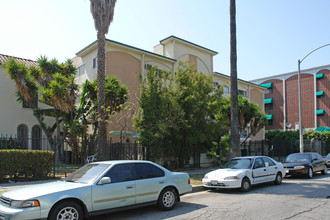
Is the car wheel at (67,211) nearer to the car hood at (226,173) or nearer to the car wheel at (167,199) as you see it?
the car wheel at (167,199)

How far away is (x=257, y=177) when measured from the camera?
11.3 meters

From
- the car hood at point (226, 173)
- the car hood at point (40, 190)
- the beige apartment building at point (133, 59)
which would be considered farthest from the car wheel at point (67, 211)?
the beige apartment building at point (133, 59)

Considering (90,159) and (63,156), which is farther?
(63,156)

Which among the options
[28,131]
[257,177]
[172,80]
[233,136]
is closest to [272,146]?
[233,136]

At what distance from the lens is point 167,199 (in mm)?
7785

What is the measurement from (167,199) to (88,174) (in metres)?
2.23

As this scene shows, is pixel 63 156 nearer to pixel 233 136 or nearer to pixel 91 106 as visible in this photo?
pixel 91 106

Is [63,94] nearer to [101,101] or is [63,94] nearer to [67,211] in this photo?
[101,101]

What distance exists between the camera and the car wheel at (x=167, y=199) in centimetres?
766

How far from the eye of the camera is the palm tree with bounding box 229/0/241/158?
1558 centimetres

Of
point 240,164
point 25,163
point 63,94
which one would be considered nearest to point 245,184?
point 240,164

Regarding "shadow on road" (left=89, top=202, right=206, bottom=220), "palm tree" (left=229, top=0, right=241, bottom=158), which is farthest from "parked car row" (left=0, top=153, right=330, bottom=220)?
"palm tree" (left=229, top=0, right=241, bottom=158)

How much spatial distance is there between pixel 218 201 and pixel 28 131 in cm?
1827

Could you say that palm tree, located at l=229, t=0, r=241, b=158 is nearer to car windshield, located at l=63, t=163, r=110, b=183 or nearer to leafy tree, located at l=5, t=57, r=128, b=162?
leafy tree, located at l=5, t=57, r=128, b=162
